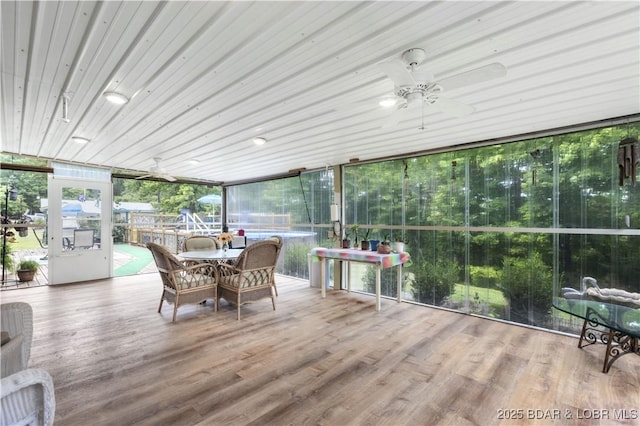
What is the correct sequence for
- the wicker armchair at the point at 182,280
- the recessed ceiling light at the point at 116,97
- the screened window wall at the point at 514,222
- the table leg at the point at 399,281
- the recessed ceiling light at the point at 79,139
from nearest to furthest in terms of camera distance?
the recessed ceiling light at the point at 116,97 → the screened window wall at the point at 514,222 → the wicker armchair at the point at 182,280 → the recessed ceiling light at the point at 79,139 → the table leg at the point at 399,281

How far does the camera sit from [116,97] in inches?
98.4

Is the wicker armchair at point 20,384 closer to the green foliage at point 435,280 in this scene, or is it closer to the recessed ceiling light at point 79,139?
the recessed ceiling light at point 79,139

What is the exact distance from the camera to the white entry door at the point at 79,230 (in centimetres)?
566

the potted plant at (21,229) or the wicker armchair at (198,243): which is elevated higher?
the potted plant at (21,229)

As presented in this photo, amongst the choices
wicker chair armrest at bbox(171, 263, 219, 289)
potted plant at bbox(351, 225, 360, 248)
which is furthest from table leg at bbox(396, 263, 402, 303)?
wicker chair armrest at bbox(171, 263, 219, 289)

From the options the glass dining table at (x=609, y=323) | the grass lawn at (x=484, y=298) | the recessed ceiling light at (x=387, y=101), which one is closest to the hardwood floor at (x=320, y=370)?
the glass dining table at (x=609, y=323)

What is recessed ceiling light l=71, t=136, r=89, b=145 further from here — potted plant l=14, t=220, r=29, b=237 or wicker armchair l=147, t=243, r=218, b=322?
potted plant l=14, t=220, r=29, b=237

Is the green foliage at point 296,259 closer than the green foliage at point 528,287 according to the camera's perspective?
No

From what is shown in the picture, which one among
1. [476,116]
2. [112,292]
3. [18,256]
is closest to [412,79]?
[476,116]

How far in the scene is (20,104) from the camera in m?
2.76

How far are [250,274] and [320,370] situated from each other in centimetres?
181

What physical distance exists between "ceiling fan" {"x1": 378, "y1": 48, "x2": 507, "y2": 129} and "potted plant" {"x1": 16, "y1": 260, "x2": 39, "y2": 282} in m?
7.34

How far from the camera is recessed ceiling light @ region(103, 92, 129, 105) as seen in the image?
8.08 ft

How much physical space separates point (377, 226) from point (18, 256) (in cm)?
721
